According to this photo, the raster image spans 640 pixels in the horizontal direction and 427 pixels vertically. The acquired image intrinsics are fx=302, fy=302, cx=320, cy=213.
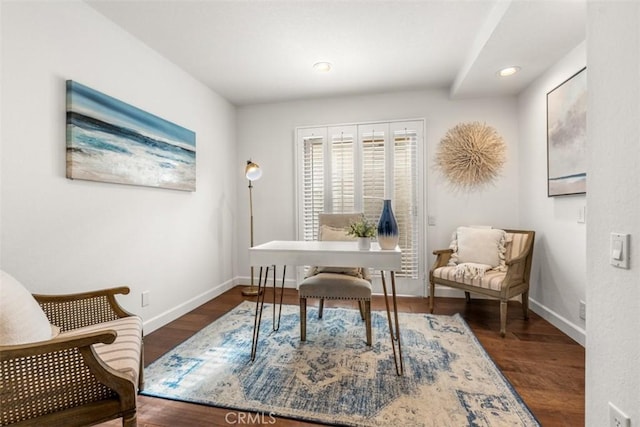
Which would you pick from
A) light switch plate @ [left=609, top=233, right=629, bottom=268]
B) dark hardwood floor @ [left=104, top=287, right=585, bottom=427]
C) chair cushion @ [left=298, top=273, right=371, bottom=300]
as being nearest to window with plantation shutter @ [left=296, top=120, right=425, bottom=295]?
dark hardwood floor @ [left=104, top=287, right=585, bottom=427]

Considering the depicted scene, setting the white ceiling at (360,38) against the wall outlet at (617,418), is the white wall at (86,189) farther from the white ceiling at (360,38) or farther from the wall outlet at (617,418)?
the wall outlet at (617,418)

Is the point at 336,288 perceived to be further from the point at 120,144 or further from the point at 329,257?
the point at 120,144

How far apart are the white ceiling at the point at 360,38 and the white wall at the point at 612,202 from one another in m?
1.21

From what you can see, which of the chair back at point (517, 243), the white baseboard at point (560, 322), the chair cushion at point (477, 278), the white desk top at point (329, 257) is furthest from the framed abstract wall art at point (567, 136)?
the white desk top at point (329, 257)

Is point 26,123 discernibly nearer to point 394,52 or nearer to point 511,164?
point 394,52

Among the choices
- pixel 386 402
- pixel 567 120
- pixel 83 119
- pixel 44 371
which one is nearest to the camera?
pixel 44 371

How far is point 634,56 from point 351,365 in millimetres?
1974

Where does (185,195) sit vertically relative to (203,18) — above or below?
below

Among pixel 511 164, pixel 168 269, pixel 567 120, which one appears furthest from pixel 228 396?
pixel 511 164

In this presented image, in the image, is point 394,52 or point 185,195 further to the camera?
point 185,195

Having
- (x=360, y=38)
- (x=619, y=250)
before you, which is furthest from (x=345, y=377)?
(x=360, y=38)

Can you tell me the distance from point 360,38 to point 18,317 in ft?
8.88

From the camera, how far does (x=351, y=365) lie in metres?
2.01

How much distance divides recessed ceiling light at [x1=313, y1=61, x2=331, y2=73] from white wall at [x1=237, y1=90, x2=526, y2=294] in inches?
31.4
